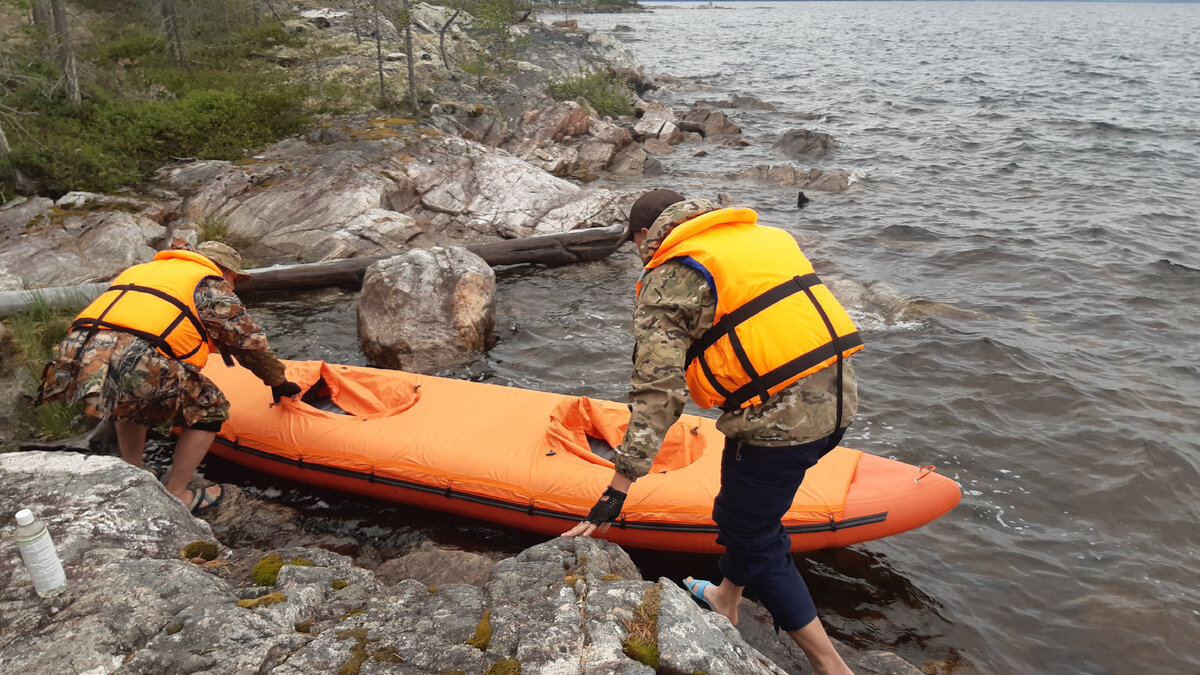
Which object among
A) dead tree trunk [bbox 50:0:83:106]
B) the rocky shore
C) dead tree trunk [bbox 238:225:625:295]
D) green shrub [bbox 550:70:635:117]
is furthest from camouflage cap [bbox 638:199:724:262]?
green shrub [bbox 550:70:635:117]

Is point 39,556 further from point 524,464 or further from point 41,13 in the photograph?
point 41,13

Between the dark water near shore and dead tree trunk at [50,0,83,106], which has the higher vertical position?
dead tree trunk at [50,0,83,106]

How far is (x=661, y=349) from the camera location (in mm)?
3090

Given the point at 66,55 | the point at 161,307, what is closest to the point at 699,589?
the point at 161,307

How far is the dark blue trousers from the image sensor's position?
10.6ft

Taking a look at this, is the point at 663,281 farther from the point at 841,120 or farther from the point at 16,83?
the point at 841,120

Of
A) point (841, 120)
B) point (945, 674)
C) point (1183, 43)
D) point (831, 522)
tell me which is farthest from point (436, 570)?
point (1183, 43)

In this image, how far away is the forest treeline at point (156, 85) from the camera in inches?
426

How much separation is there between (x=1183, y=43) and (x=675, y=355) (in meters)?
55.4

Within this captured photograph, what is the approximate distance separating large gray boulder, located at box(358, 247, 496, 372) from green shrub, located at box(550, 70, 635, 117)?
13.7 meters

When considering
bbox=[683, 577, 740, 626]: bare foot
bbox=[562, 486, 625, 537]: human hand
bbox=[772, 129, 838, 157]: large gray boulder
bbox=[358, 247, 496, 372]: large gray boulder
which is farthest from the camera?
bbox=[772, 129, 838, 157]: large gray boulder

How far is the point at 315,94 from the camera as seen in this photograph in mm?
15484

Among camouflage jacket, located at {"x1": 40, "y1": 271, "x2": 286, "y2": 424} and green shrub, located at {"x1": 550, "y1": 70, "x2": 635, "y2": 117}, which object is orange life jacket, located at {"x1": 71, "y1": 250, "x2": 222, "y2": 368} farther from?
green shrub, located at {"x1": 550, "y1": 70, "x2": 635, "y2": 117}

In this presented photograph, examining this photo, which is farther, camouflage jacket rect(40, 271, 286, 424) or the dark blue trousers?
camouflage jacket rect(40, 271, 286, 424)
